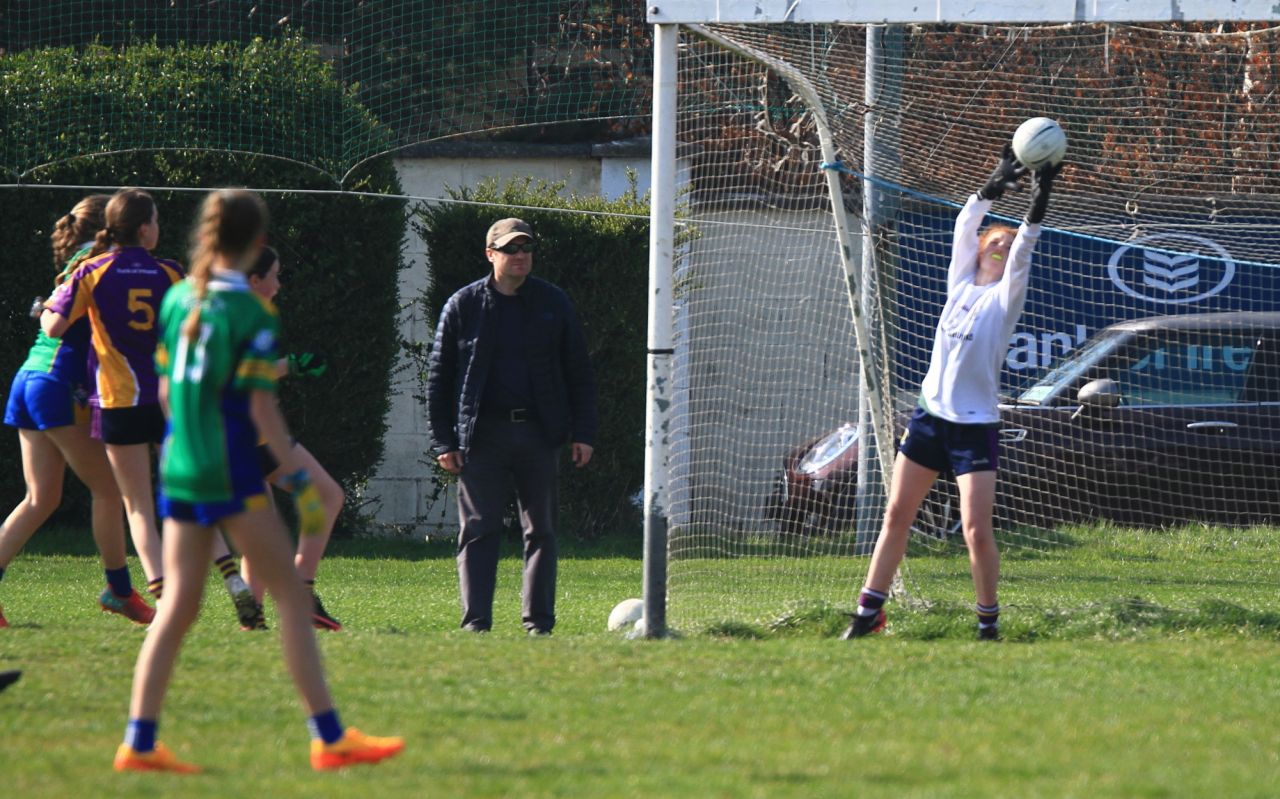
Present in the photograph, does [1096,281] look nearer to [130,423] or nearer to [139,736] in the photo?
[130,423]

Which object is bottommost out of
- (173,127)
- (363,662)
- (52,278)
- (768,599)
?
(768,599)

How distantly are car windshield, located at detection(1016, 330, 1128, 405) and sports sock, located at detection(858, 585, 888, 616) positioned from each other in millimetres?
4596

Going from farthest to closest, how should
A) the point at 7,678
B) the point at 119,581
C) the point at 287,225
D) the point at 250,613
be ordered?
the point at 287,225
the point at 119,581
the point at 250,613
the point at 7,678

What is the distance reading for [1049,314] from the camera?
12.9m

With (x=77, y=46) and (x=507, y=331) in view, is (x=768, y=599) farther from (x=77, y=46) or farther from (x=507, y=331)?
(x=77, y=46)

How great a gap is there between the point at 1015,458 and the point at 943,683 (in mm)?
5610

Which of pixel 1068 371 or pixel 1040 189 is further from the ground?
pixel 1040 189

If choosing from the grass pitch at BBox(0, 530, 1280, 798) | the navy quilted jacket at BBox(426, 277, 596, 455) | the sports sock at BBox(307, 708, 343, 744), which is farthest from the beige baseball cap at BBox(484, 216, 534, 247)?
the sports sock at BBox(307, 708, 343, 744)

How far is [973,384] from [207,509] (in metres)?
3.69

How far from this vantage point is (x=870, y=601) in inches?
284

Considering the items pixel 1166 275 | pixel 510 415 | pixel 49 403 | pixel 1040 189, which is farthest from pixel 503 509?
pixel 1166 275

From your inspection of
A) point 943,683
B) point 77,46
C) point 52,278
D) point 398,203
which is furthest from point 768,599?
point 77,46

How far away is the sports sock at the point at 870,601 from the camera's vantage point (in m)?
7.19

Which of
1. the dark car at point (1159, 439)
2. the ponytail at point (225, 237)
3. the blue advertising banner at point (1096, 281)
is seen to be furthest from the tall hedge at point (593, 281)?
the ponytail at point (225, 237)
